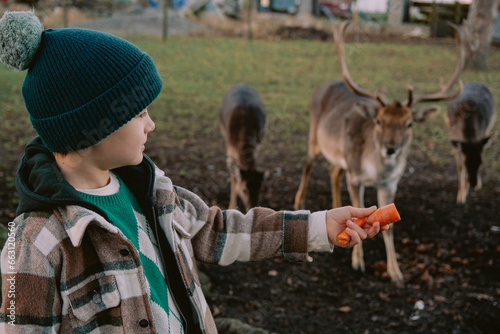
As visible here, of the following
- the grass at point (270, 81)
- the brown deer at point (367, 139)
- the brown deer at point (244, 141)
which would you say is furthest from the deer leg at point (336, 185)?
the grass at point (270, 81)

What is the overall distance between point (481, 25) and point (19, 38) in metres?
15.1

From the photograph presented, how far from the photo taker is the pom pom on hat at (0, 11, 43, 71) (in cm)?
140

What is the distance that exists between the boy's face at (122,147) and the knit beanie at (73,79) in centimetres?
3

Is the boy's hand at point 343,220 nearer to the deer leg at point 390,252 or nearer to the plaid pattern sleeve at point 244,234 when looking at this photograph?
the plaid pattern sleeve at point 244,234

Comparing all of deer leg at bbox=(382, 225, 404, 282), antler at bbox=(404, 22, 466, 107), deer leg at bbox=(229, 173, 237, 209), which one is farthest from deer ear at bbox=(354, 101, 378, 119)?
deer leg at bbox=(229, 173, 237, 209)

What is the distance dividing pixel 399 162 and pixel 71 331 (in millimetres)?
3775

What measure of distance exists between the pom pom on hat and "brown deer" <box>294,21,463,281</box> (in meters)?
3.45

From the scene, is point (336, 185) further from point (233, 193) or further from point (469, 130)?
point (469, 130)

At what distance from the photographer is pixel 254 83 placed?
1269 centimetres

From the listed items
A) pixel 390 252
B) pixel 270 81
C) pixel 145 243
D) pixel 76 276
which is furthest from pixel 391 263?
pixel 270 81

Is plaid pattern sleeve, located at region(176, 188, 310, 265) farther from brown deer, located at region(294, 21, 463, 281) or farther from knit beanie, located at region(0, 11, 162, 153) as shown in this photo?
brown deer, located at region(294, 21, 463, 281)

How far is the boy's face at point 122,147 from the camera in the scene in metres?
1.56

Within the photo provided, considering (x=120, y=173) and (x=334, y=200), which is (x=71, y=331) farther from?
(x=334, y=200)

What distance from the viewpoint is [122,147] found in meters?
1.57
